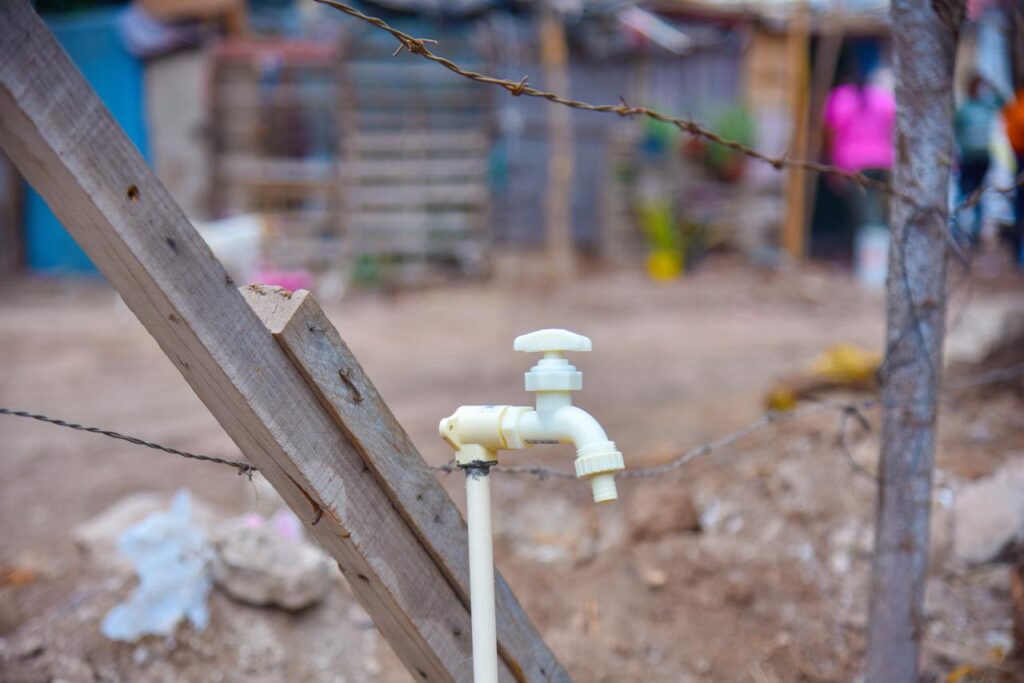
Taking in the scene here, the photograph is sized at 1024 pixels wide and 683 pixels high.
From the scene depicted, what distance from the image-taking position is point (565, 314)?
341 inches

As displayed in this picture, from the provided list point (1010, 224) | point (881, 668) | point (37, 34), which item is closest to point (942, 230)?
point (881, 668)

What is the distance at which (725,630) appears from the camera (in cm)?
307

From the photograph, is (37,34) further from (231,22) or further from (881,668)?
(231,22)

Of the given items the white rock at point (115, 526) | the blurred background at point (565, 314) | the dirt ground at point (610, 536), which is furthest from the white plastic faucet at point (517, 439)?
the white rock at point (115, 526)

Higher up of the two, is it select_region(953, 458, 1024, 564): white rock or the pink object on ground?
the pink object on ground

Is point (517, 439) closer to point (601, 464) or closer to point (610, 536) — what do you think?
point (601, 464)

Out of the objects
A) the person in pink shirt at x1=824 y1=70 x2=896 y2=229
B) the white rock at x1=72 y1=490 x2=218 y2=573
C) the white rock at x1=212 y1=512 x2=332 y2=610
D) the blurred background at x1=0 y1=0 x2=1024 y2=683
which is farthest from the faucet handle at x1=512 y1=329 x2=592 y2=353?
the person in pink shirt at x1=824 y1=70 x2=896 y2=229

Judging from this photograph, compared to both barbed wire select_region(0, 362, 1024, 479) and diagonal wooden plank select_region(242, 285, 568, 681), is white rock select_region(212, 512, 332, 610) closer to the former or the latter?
barbed wire select_region(0, 362, 1024, 479)

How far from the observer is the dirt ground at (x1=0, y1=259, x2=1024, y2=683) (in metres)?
2.80

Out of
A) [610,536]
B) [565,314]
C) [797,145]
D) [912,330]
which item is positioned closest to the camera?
[912,330]

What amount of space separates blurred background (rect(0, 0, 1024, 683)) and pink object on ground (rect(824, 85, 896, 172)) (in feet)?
0.13

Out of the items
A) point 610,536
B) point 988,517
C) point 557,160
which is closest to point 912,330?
point 988,517

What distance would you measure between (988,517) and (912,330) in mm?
1475

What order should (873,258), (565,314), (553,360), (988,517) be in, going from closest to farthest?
(553,360)
(988,517)
(565,314)
(873,258)
